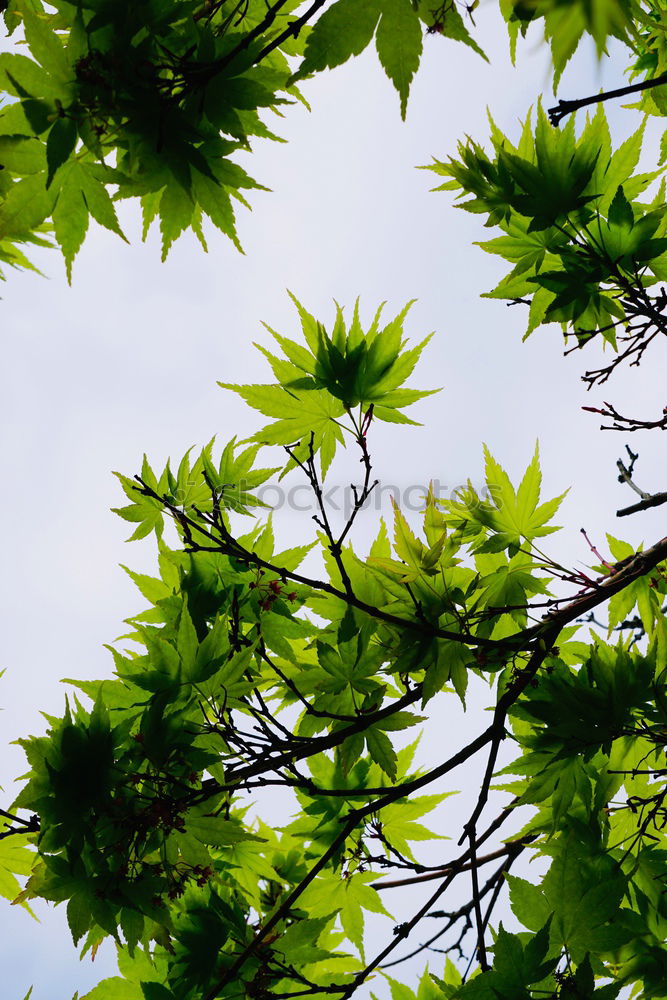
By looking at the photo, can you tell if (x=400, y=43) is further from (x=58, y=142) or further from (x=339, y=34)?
(x=58, y=142)

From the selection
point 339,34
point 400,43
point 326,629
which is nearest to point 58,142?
point 339,34

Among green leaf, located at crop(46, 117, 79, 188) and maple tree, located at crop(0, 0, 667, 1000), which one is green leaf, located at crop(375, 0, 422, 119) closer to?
maple tree, located at crop(0, 0, 667, 1000)

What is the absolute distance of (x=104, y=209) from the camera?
1.64 meters

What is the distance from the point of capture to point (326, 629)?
6.92 ft

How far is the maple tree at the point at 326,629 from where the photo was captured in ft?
5.18

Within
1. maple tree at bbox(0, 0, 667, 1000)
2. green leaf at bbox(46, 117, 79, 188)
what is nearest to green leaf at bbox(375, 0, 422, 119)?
maple tree at bbox(0, 0, 667, 1000)

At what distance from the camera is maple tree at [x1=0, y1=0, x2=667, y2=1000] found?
5.18 feet

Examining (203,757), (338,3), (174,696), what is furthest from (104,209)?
(203,757)

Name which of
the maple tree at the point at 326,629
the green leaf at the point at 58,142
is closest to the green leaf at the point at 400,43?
the maple tree at the point at 326,629

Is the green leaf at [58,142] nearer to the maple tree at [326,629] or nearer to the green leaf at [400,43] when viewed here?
the maple tree at [326,629]

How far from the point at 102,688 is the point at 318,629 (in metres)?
0.62

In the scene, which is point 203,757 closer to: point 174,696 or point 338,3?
point 174,696

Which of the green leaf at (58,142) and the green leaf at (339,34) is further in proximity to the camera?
the green leaf at (58,142)

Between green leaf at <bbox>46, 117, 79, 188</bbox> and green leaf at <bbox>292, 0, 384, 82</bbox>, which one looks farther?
green leaf at <bbox>46, 117, 79, 188</bbox>
